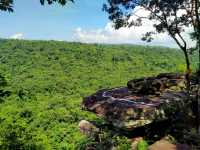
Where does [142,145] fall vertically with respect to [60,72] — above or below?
above

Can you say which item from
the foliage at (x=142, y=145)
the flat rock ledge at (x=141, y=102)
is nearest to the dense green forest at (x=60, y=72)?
the flat rock ledge at (x=141, y=102)

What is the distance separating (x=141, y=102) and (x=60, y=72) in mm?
80017

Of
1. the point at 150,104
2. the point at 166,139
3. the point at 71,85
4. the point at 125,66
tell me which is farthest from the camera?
the point at 125,66

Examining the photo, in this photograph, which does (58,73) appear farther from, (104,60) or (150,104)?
(150,104)

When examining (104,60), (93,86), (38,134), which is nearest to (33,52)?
(104,60)

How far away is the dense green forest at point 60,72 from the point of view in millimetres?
35531

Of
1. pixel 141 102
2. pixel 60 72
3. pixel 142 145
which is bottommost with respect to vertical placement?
pixel 60 72

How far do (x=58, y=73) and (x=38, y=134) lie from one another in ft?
230

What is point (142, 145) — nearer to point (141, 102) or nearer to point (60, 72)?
point (141, 102)

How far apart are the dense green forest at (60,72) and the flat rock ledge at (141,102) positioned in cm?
444

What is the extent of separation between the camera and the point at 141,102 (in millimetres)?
23578

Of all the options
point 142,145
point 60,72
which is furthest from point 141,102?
point 60,72

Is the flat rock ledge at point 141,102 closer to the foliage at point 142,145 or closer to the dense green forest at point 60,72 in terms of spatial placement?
the foliage at point 142,145

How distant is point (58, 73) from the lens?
330ft
